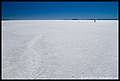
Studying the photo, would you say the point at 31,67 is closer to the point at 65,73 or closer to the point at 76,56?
the point at 65,73

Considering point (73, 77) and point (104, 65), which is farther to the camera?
point (104, 65)

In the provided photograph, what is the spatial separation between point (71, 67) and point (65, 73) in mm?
260

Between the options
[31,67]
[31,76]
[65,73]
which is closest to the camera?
[31,76]

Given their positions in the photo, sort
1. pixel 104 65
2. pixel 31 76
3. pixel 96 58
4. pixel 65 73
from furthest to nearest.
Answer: pixel 96 58, pixel 104 65, pixel 65 73, pixel 31 76

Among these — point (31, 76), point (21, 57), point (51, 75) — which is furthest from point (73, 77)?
point (21, 57)

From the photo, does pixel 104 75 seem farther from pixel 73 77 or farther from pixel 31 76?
pixel 31 76

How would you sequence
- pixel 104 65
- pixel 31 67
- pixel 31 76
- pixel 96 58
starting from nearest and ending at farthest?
pixel 31 76, pixel 31 67, pixel 104 65, pixel 96 58

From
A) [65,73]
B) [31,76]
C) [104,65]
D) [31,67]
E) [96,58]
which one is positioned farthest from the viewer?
[96,58]

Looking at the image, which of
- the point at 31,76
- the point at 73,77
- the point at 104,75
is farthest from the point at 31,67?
the point at 104,75

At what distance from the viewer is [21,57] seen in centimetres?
277

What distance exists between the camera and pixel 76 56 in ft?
9.59

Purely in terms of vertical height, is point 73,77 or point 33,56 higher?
point 33,56

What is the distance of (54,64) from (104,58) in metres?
1.07

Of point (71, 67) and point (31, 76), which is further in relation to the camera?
point (71, 67)
